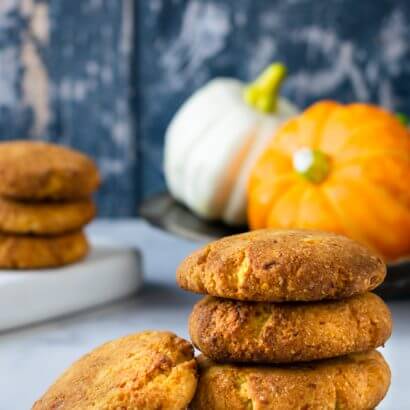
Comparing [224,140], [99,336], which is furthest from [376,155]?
[99,336]

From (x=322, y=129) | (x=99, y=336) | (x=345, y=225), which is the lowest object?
(x=99, y=336)

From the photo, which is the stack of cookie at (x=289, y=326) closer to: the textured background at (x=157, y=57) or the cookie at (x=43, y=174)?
the cookie at (x=43, y=174)

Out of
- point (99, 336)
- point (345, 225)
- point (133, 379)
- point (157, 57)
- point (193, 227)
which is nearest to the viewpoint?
point (133, 379)

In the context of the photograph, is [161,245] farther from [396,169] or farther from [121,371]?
[121,371]

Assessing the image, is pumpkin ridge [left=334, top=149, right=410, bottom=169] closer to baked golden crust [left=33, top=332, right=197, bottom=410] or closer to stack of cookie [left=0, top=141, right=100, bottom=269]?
stack of cookie [left=0, top=141, right=100, bottom=269]

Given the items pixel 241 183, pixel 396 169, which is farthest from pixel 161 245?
pixel 396 169

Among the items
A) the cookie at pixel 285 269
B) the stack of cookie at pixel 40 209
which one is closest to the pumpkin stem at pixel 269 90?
the stack of cookie at pixel 40 209

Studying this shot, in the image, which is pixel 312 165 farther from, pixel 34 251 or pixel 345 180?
pixel 34 251
